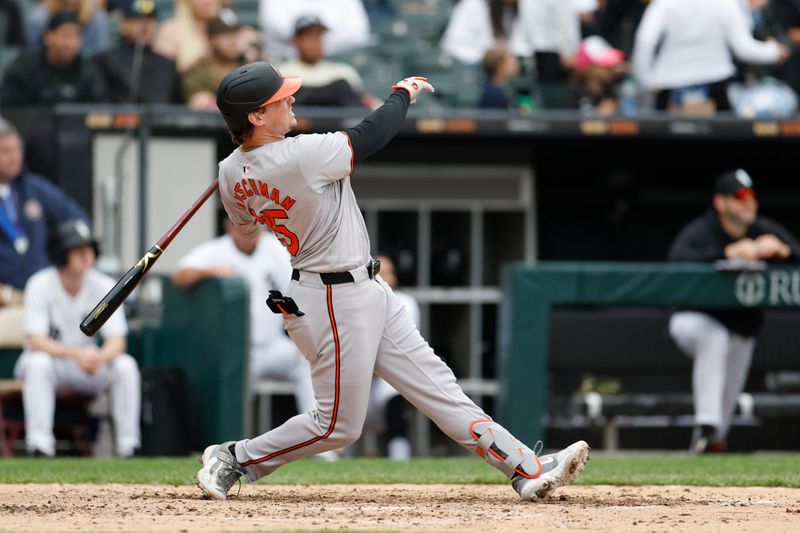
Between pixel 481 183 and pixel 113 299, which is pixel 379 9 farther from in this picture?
pixel 113 299

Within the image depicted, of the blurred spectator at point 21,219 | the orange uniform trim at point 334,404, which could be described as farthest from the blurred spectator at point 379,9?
the orange uniform trim at point 334,404

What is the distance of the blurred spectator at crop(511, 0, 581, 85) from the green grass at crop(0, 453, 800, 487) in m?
3.97

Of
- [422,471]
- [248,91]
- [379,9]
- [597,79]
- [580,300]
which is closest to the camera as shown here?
[248,91]

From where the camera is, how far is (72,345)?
8305 mm

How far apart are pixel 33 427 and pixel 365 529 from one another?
13.7ft

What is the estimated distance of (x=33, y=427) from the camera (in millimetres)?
7941

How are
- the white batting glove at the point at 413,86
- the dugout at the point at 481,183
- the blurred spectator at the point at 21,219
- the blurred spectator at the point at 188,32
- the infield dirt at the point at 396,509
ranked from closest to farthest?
the infield dirt at the point at 396,509 → the white batting glove at the point at 413,86 → the blurred spectator at the point at 21,219 → the dugout at the point at 481,183 → the blurred spectator at the point at 188,32

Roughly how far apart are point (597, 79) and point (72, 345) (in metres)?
4.33

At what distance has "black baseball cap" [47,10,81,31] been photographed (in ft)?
31.2

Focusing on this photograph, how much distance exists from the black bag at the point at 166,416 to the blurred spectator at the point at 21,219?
1.02 m

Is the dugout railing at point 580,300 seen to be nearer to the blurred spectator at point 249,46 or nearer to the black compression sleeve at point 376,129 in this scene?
the blurred spectator at point 249,46

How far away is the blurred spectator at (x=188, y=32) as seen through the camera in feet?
32.7

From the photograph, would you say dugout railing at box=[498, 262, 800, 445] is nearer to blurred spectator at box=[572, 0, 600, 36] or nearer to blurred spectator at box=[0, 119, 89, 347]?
blurred spectator at box=[0, 119, 89, 347]

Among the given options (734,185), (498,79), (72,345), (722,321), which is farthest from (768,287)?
(72,345)
